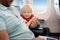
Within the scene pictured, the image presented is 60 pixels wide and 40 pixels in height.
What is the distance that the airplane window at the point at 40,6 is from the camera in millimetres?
2662

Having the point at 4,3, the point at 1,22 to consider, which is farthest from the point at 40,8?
the point at 1,22

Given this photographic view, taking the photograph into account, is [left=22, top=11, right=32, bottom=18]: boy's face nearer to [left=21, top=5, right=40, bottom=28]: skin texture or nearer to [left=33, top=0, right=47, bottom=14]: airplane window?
[left=21, top=5, right=40, bottom=28]: skin texture

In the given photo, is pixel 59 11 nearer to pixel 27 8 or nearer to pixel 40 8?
pixel 40 8

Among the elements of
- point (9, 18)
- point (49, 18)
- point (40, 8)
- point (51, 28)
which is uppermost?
point (9, 18)

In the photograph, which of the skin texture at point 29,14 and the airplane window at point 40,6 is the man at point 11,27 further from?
the airplane window at point 40,6

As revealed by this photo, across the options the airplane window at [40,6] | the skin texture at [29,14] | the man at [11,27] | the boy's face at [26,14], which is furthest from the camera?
the airplane window at [40,6]

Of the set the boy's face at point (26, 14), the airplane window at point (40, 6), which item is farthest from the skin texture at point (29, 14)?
the airplane window at point (40, 6)

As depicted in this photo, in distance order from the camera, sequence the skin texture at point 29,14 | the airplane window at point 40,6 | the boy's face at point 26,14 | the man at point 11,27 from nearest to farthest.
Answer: the man at point 11,27 → the skin texture at point 29,14 → the boy's face at point 26,14 → the airplane window at point 40,6

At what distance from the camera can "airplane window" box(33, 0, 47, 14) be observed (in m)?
2.66

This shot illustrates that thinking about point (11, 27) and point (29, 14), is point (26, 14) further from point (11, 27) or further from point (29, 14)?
point (11, 27)

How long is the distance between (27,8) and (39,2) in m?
0.77

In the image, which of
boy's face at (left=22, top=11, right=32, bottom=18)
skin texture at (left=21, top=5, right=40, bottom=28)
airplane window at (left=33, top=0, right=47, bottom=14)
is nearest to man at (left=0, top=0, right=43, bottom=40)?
skin texture at (left=21, top=5, right=40, bottom=28)

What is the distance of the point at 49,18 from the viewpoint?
2.82 meters

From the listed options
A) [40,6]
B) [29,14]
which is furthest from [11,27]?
[40,6]
